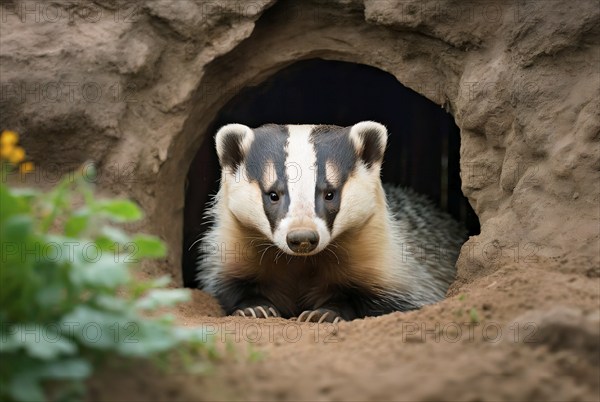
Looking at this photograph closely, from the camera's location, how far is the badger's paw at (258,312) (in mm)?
4391

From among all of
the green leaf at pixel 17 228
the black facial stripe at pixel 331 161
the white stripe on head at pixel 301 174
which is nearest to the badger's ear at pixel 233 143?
the white stripe on head at pixel 301 174

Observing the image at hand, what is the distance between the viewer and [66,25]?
14.0 feet

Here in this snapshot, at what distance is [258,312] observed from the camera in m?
4.41

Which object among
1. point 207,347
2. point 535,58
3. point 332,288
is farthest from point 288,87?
point 207,347

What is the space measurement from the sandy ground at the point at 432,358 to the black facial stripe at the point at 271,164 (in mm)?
896

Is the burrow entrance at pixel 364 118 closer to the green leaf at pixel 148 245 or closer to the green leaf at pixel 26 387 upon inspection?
the green leaf at pixel 148 245

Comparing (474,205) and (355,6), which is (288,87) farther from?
(474,205)

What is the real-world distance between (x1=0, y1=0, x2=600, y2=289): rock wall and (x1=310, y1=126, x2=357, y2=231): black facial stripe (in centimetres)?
56

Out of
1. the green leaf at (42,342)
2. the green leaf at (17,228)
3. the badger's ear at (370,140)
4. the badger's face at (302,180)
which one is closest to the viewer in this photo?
the green leaf at (42,342)

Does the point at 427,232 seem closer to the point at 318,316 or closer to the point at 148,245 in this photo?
the point at 318,316

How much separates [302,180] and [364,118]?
8.39 ft

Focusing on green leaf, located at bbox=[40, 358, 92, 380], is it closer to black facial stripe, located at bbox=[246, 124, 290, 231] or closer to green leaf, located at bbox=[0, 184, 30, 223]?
green leaf, located at bbox=[0, 184, 30, 223]

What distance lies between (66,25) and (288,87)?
2356 mm

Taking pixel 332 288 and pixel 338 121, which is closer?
pixel 332 288
